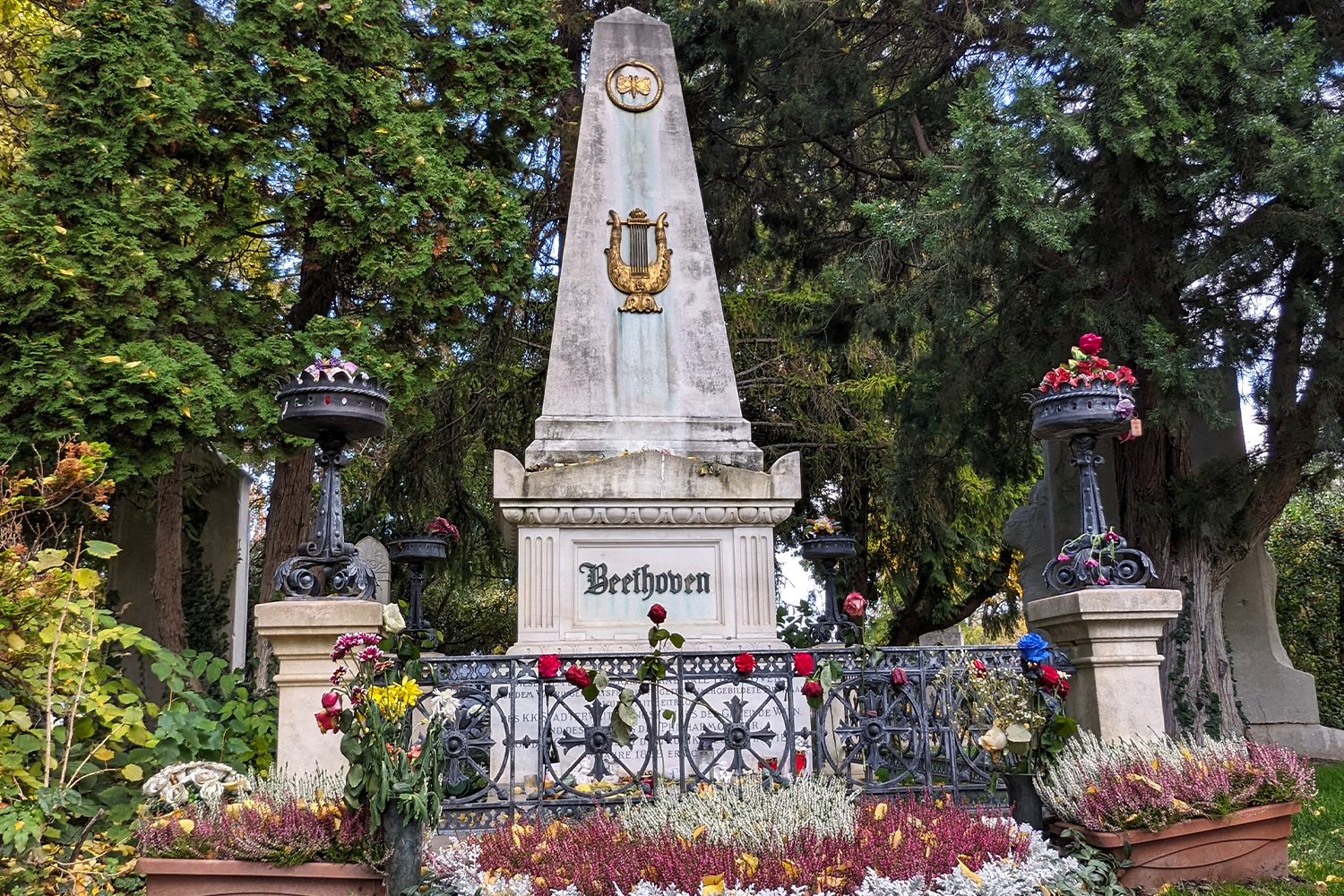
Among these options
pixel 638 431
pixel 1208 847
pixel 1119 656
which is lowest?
pixel 1208 847

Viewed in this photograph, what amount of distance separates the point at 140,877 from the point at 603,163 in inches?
265

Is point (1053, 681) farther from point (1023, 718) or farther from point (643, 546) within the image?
point (643, 546)

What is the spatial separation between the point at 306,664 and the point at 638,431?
12.1ft

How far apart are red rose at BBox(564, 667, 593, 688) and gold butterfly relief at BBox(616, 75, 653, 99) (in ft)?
20.2

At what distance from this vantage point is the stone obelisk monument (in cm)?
787

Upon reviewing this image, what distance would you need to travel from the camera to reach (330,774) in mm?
5406

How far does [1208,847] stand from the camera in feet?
17.4

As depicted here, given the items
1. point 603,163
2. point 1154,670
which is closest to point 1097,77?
point 603,163

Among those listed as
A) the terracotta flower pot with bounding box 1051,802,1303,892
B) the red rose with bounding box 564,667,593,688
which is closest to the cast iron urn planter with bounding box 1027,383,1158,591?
the terracotta flower pot with bounding box 1051,802,1303,892

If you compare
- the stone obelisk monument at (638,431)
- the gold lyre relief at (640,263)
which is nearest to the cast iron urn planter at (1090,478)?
the stone obelisk monument at (638,431)

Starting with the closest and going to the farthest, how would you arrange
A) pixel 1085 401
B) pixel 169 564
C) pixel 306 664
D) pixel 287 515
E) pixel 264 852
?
pixel 264 852 → pixel 306 664 → pixel 1085 401 → pixel 169 564 → pixel 287 515

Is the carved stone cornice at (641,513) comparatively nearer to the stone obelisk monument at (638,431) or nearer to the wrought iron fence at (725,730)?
the stone obelisk monument at (638,431)

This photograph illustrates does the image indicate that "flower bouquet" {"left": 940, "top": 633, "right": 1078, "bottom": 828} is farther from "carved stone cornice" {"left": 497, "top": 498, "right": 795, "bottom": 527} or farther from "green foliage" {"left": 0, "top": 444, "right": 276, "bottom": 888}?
"green foliage" {"left": 0, "top": 444, "right": 276, "bottom": 888}

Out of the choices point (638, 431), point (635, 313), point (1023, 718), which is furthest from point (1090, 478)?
point (635, 313)
